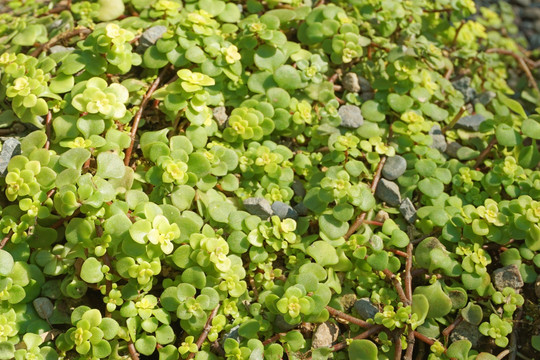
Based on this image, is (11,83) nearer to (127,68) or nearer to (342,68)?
(127,68)

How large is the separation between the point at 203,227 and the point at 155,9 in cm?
137

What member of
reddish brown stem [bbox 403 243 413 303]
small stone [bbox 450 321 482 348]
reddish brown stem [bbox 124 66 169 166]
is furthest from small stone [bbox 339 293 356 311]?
reddish brown stem [bbox 124 66 169 166]

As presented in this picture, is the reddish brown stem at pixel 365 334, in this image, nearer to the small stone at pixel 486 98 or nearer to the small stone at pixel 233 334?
the small stone at pixel 233 334

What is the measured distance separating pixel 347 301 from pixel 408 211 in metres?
0.54

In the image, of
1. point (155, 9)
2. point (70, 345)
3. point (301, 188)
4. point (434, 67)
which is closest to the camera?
point (70, 345)

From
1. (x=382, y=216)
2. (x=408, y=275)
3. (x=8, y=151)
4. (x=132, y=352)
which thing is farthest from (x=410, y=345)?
(x=8, y=151)

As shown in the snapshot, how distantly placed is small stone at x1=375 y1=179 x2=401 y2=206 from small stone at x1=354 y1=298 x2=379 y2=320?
0.54m

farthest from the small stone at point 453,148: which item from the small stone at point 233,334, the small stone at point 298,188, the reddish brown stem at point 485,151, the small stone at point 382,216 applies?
the small stone at point 233,334

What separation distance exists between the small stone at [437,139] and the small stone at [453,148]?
7 centimetres

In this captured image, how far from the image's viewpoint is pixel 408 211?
2.62 metres

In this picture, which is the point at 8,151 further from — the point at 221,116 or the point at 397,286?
the point at 397,286

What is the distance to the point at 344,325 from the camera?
2.42m

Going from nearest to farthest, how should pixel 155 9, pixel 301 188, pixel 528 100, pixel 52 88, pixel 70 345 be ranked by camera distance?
pixel 70 345 → pixel 52 88 → pixel 301 188 → pixel 155 9 → pixel 528 100

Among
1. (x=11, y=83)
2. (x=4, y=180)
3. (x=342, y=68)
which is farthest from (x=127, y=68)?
(x=342, y=68)
